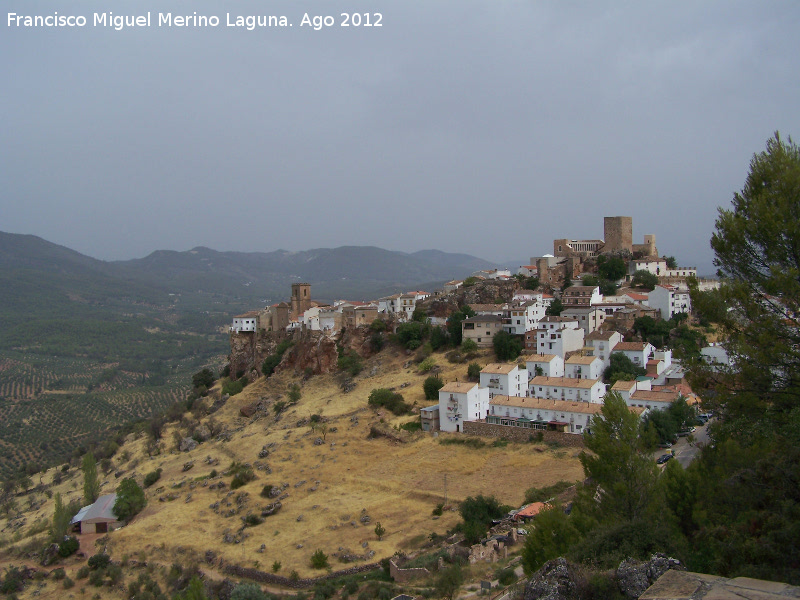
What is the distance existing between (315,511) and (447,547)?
875 centimetres

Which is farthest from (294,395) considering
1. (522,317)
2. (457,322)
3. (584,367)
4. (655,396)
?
A: (655,396)

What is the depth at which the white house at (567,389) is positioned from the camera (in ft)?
120

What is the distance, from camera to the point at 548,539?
1623 centimetres

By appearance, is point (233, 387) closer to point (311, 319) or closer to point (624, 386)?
point (311, 319)

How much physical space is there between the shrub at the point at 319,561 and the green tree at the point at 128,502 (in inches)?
A: 606

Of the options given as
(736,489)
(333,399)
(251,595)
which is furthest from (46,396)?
(736,489)

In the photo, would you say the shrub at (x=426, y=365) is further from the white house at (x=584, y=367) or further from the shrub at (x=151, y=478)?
the shrub at (x=151, y=478)

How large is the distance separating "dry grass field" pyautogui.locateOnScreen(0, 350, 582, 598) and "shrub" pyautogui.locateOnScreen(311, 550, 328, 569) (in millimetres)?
300

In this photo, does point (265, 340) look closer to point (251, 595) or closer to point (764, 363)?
point (251, 595)

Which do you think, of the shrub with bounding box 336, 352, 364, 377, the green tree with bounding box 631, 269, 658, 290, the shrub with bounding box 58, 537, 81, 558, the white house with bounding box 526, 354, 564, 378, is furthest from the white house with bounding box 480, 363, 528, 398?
the shrub with bounding box 58, 537, 81, 558

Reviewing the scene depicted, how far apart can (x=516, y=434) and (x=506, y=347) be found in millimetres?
10215

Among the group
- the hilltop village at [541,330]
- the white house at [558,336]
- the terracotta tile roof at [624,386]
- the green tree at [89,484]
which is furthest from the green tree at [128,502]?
the terracotta tile roof at [624,386]

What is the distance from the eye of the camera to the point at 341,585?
2416 centimetres

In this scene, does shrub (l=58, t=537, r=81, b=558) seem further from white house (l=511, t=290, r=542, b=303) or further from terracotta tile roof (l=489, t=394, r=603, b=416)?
white house (l=511, t=290, r=542, b=303)
